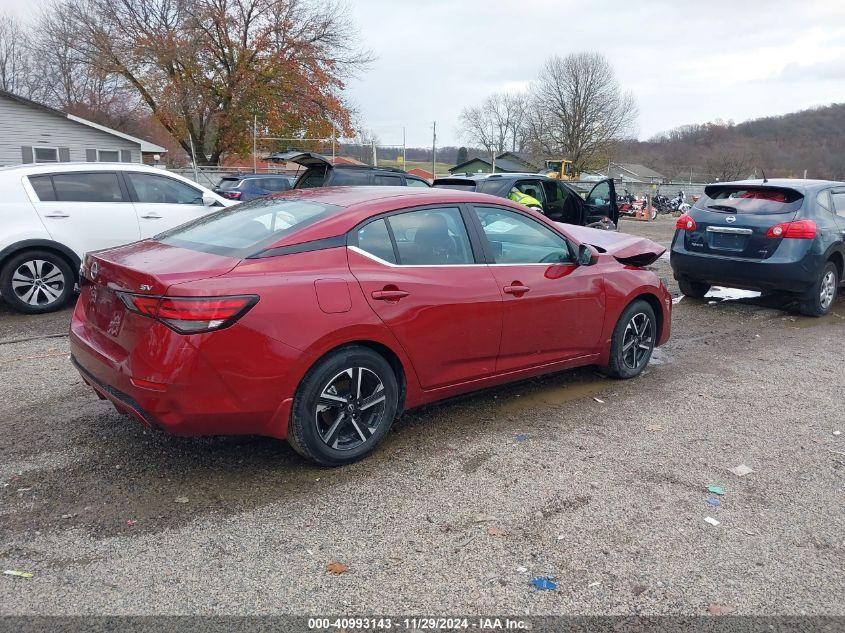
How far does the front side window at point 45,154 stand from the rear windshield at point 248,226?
24135 millimetres

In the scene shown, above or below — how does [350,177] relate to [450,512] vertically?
above

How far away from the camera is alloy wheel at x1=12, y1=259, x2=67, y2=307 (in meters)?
7.32

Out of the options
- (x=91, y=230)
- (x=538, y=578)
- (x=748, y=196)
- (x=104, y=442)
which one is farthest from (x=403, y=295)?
(x=748, y=196)

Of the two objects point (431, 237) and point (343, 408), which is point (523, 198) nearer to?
point (431, 237)

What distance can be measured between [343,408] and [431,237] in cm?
124

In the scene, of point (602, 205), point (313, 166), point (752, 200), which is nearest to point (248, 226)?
point (752, 200)

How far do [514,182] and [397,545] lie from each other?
994cm

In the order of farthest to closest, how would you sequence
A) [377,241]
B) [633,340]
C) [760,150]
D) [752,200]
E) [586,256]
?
[760,150]
[752,200]
[633,340]
[586,256]
[377,241]

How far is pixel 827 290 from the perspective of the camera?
8344 millimetres

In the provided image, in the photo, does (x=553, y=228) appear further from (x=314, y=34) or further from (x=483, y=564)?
(x=314, y=34)

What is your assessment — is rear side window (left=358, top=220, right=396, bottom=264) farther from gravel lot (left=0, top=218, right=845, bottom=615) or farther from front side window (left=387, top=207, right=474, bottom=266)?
gravel lot (left=0, top=218, right=845, bottom=615)

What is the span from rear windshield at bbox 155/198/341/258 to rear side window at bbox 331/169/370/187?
273 inches

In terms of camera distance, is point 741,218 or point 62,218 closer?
point 62,218

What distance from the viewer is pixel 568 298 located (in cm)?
486
